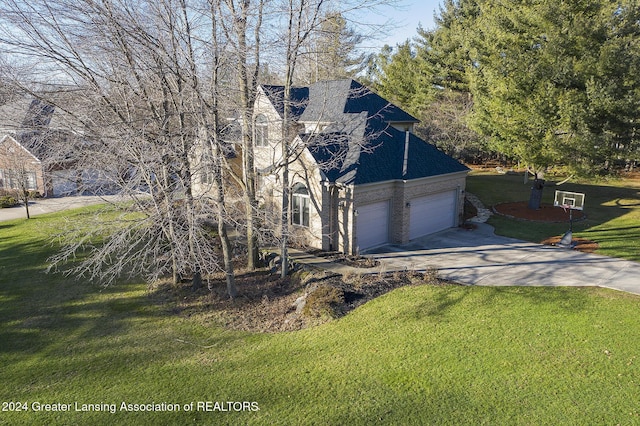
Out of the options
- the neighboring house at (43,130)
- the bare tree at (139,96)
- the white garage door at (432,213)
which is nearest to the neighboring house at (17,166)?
the neighboring house at (43,130)

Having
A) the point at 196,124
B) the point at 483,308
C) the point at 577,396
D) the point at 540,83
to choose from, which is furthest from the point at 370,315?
the point at 540,83

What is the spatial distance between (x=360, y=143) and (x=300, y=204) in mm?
3856

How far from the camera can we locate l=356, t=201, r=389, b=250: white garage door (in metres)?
16.6

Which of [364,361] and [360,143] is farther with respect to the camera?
[360,143]

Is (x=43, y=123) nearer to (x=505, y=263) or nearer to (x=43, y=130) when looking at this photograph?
(x=43, y=130)

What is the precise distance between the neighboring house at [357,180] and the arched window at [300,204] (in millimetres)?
40

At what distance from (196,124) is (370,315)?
22.3 feet

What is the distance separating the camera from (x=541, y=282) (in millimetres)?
13055

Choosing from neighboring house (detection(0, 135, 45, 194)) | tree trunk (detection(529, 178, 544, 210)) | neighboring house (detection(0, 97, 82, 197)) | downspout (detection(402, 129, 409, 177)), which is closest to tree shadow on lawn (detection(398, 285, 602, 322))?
downspout (detection(402, 129, 409, 177))

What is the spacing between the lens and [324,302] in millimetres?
11438

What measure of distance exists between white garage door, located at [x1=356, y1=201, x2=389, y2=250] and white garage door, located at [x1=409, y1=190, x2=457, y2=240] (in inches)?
49.4

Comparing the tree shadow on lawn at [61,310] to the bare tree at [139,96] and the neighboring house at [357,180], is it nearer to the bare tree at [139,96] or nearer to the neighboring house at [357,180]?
the bare tree at [139,96]

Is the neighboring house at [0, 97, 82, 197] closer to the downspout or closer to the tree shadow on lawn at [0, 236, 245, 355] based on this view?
the tree shadow on lawn at [0, 236, 245, 355]

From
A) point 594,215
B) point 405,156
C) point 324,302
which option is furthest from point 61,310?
point 594,215
